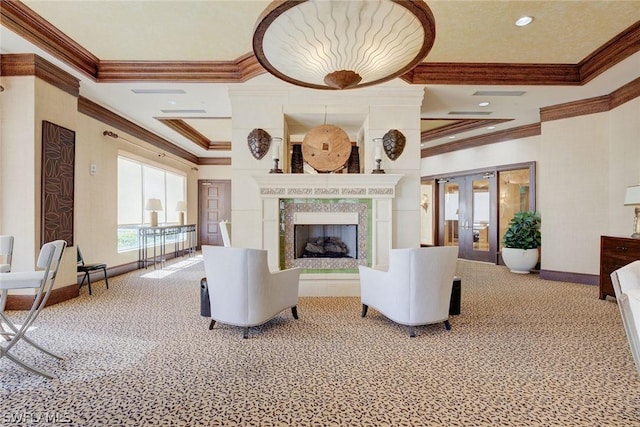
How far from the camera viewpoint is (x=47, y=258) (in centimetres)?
228

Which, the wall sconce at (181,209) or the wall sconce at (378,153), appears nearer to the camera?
the wall sconce at (378,153)

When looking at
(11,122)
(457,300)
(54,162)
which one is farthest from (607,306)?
(11,122)

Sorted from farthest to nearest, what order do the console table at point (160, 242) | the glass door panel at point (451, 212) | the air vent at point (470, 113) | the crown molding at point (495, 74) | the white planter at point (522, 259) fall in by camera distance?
the glass door panel at point (451, 212) → the console table at point (160, 242) → the white planter at point (522, 259) → the air vent at point (470, 113) → the crown molding at point (495, 74)

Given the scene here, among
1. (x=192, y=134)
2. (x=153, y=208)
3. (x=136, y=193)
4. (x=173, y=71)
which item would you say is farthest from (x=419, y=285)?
(x=192, y=134)

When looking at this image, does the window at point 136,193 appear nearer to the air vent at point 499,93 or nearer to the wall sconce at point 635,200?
the air vent at point 499,93

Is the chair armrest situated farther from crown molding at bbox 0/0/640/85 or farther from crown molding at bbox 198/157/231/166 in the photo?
crown molding at bbox 198/157/231/166

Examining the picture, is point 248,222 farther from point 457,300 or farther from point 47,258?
point 457,300

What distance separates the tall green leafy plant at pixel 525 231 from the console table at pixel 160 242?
7102mm

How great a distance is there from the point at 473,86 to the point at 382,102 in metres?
1.32

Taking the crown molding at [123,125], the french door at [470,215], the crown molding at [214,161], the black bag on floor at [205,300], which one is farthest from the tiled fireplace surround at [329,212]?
the crown molding at [214,161]

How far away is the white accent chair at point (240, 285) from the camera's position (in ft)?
9.76

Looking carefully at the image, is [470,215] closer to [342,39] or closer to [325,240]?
[325,240]

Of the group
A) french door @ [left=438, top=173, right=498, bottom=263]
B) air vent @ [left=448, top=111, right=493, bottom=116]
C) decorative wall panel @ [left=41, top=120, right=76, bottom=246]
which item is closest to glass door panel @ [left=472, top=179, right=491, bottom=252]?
french door @ [left=438, top=173, right=498, bottom=263]

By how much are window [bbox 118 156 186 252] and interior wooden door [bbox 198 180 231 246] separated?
153 cm
